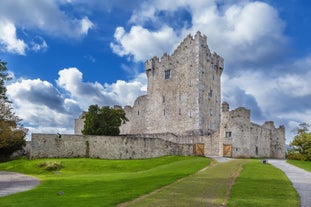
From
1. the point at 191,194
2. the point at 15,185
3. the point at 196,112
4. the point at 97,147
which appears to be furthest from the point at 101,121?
the point at 191,194

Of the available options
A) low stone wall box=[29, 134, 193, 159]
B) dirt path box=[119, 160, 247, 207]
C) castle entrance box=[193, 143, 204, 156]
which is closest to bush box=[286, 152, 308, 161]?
castle entrance box=[193, 143, 204, 156]

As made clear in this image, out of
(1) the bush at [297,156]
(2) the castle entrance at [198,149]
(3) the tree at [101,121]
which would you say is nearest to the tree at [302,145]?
(1) the bush at [297,156]

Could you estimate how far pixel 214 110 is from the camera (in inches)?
2616

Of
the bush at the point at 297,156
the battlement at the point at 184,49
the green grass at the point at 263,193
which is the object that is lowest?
the green grass at the point at 263,193

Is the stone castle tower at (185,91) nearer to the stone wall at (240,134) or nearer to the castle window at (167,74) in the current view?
the castle window at (167,74)

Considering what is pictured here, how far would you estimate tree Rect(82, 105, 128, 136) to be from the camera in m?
55.8

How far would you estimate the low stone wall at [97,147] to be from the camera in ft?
151

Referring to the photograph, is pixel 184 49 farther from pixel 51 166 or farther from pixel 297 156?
pixel 51 166

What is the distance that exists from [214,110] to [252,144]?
15761 mm

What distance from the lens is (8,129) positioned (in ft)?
152

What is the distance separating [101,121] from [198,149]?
52.8 ft

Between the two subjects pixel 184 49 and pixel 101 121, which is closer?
pixel 101 121

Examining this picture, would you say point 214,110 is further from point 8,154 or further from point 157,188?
point 157,188

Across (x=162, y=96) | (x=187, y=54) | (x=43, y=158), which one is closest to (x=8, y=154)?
(x=43, y=158)
